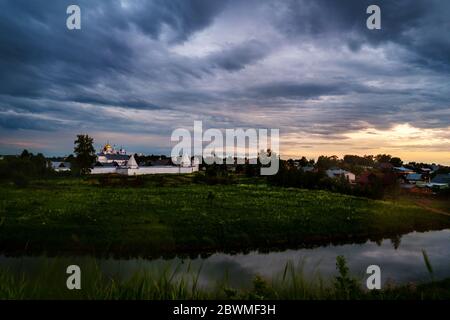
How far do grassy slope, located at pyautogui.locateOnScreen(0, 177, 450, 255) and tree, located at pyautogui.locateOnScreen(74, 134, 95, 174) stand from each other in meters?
31.4

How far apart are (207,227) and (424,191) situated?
40841 mm

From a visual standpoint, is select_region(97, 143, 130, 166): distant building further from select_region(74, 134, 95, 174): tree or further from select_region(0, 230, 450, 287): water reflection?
select_region(0, 230, 450, 287): water reflection

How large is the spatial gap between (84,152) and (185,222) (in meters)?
49.7

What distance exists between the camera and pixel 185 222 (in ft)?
78.1

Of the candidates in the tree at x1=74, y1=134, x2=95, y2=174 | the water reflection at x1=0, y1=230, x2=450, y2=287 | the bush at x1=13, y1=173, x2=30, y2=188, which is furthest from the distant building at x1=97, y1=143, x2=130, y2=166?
the water reflection at x1=0, y1=230, x2=450, y2=287

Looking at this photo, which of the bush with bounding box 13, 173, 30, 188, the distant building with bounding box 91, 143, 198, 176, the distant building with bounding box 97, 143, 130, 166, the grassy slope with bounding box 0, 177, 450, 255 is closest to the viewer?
the grassy slope with bounding box 0, 177, 450, 255

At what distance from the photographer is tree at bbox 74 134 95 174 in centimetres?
6639

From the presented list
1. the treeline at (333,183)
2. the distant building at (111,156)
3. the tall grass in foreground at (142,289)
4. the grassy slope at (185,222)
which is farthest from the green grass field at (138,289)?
the distant building at (111,156)

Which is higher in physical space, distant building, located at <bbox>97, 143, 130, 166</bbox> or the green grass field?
distant building, located at <bbox>97, 143, 130, 166</bbox>

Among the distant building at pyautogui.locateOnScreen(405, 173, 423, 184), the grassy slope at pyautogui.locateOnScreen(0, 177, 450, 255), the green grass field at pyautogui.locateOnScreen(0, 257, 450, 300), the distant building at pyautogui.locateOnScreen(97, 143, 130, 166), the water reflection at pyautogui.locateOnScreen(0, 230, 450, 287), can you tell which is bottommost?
the water reflection at pyautogui.locateOnScreen(0, 230, 450, 287)

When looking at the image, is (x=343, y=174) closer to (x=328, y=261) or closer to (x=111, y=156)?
(x=328, y=261)

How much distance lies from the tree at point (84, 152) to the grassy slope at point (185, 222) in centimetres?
3142

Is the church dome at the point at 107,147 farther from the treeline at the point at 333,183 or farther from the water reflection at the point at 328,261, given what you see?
the water reflection at the point at 328,261
